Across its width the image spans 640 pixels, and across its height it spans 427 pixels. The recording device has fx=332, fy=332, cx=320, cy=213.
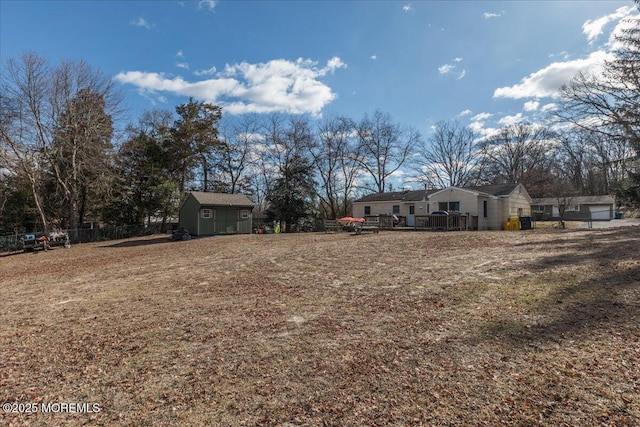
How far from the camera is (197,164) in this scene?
32.9 meters

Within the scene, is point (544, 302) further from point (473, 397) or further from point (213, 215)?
point (213, 215)

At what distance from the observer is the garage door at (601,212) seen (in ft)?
126

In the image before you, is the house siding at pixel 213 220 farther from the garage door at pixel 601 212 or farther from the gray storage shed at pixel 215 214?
the garage door at pixel 601 212

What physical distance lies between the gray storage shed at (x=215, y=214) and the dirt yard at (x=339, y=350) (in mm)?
16444

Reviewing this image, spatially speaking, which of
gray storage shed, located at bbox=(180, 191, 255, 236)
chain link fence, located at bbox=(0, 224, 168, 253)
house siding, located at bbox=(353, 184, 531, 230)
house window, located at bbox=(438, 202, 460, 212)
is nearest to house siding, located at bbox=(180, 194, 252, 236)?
gray storage shed, located at bbox=(180, 191, 255, 236)

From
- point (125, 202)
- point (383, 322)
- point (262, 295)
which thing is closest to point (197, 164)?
point (125, 202)

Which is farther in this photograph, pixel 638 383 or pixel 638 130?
pixel 638 130

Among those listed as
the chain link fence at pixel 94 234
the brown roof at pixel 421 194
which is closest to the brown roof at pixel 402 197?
the brown roof at pixel 421 194

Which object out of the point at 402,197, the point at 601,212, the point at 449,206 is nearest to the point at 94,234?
the point at 402,197

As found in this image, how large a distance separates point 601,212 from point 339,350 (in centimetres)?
4783

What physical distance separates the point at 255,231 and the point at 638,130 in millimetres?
25575

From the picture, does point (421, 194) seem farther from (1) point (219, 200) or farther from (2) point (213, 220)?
(2) point (213, 220)

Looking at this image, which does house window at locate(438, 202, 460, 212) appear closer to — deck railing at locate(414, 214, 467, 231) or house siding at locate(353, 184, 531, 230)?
house siding at locate(353, 184, 531, 230)

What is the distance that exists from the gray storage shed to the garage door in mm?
38886
